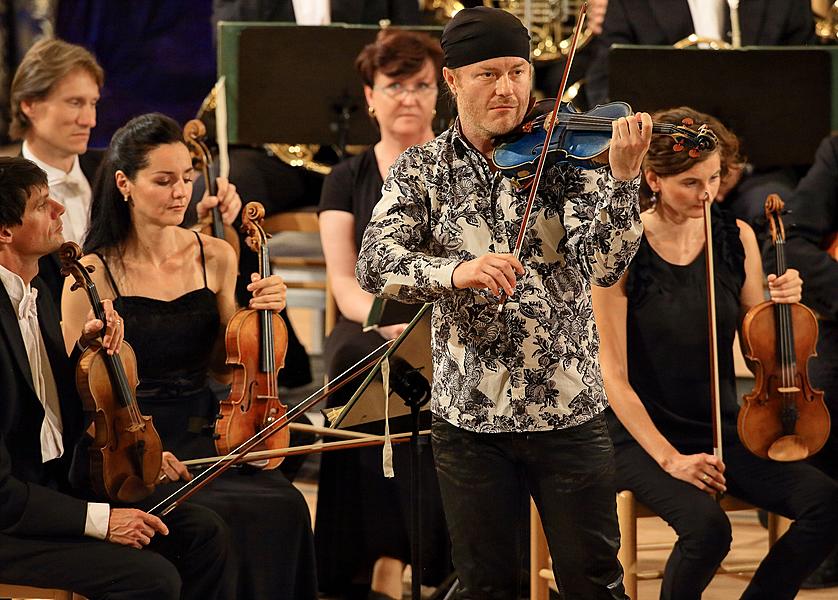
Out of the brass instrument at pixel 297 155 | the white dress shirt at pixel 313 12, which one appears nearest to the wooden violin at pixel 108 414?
the brass instrument at pixel 297 155

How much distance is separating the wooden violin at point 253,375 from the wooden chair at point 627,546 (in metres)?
0.59

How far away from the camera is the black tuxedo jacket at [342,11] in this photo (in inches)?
159

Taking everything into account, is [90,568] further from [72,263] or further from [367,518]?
[367,518]

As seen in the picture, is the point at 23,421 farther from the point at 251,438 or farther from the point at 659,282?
the point at 659,282

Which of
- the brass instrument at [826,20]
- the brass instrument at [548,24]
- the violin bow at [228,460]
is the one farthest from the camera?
the brass instrument at [548,24]

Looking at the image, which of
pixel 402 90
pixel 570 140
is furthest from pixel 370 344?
pixel 570 140

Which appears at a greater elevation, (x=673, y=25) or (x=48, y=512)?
(x=673, y=25)

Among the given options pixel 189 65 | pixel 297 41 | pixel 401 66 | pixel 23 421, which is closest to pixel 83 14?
pixel 189 65

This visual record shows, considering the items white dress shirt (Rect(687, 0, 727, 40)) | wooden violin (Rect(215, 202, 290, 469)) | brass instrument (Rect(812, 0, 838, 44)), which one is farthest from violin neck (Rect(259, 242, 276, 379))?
brass instrument (Rect(812, 0, 838, 44))

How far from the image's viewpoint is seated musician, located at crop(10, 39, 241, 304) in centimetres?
323

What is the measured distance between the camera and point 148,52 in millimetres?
6039

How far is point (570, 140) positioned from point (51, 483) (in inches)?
46.7

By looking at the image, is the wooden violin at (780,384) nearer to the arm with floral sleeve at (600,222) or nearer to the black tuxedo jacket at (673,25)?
the arm with floral sleeve at (600,222)

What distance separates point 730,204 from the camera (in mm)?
3705
